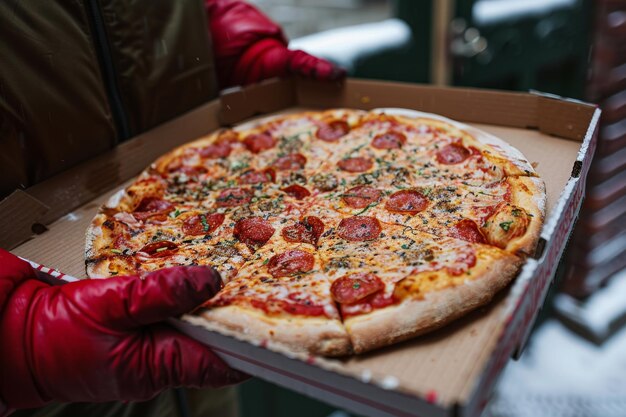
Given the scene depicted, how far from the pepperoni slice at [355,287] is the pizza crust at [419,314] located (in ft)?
0.27

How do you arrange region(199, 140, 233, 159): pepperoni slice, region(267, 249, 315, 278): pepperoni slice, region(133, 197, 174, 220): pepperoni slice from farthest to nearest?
region(199, 140, 233, 159): pepperoni slice
region(133, 197, 174, 220): pepperoni slice
region(267, 249, 315, 278): pepperoni slice

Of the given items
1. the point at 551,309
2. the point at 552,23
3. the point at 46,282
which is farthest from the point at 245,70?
the point at 551,309

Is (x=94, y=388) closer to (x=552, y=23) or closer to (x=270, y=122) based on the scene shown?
(x=270, y=122)

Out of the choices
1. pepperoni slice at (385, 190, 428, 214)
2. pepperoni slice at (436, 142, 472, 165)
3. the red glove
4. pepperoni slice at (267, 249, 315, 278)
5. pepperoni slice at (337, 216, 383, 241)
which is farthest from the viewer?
the red glove

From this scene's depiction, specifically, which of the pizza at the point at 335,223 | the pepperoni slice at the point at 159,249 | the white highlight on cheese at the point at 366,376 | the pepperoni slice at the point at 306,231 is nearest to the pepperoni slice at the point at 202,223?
the pizza at the point at 335,223

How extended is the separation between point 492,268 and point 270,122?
5.00ft

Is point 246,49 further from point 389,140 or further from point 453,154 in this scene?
point 453,154

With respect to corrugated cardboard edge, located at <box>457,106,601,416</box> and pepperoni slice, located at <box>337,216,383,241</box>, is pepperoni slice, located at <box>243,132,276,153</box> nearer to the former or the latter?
pepperoni slice, located at <box>337,216,383,241</box>

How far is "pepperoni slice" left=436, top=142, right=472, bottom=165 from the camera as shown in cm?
228

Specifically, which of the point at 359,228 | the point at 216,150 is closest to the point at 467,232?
the point at 359,228

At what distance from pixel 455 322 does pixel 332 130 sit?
1.39 meters

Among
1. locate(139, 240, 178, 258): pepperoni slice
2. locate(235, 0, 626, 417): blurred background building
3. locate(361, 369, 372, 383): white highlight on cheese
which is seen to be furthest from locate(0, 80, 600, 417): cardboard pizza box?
locate(235, 0, 626, 417): blurred background building

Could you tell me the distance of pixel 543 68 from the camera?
534cm

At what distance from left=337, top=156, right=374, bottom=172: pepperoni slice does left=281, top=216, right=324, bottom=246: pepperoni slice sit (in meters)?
0.41
